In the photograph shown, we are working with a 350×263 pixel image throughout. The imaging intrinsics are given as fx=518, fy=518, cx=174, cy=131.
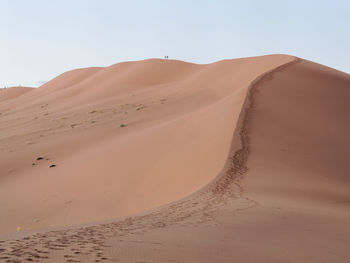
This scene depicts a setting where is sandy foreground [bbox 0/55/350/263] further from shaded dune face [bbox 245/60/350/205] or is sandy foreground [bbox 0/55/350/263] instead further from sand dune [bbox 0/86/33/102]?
sand dune [bbox 0/86/33/102]

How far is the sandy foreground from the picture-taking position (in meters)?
6.06

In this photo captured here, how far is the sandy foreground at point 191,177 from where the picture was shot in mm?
6062

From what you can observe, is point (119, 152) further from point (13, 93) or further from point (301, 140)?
point (13, 93)

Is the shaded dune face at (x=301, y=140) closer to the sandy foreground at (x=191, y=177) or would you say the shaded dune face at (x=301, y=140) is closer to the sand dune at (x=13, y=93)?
the sandy foreground at (x=191, y=177)

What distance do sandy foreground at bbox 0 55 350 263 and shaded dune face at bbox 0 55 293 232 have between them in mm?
68

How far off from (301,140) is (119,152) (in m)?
5.93

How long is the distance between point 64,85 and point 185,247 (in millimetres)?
50007

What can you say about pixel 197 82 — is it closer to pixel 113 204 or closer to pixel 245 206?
pixel 113 204

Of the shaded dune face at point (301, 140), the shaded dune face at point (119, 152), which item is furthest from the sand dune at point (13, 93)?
the shaded dune face at point (301, 140)

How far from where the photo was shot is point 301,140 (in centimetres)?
1538

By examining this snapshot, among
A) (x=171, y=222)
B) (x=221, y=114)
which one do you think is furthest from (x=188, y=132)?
(x=171, y=222)

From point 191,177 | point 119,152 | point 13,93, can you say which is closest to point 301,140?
point 191,177

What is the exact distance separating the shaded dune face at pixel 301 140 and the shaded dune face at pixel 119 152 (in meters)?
0.98

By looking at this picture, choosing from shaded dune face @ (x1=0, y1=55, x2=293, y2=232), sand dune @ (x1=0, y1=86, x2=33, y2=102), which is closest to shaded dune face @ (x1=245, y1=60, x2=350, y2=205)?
shaded dune face @ (x1=0, y1=55, x2=293, y2=232)
